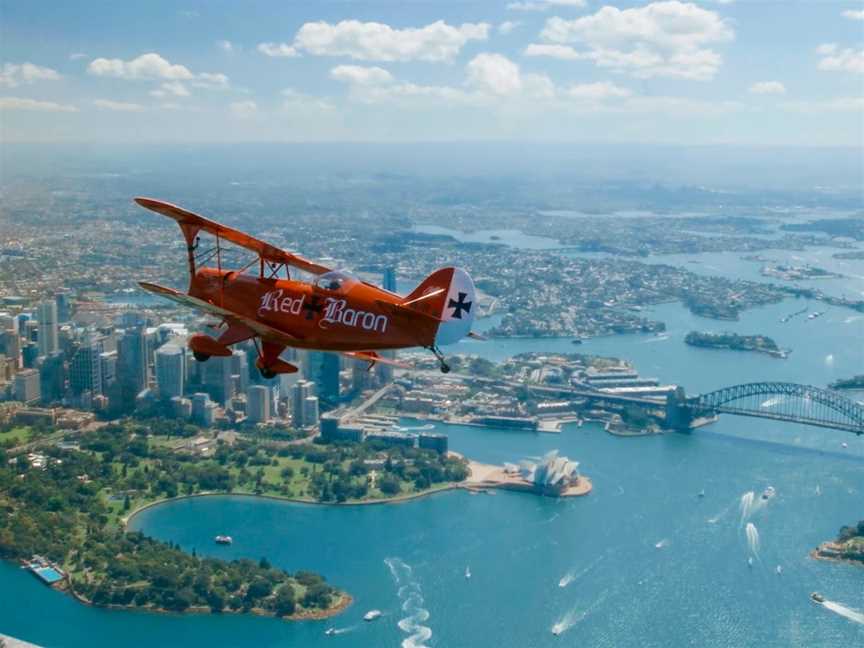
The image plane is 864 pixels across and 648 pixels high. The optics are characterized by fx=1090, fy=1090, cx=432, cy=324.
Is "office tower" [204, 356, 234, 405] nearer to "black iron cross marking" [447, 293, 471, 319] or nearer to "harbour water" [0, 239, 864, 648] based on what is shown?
"harbour water" [0, 239, 864, 648]

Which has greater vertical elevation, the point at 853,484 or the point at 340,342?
the point at 340,342

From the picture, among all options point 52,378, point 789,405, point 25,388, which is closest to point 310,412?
point 52,378

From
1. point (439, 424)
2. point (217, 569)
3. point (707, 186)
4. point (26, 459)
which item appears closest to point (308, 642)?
point (217, 569)

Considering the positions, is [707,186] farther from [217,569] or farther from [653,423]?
[217,569]

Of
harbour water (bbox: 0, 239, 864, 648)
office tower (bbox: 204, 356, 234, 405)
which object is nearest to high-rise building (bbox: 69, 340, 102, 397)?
office tower (bbox: 204, 356, 234, 405)

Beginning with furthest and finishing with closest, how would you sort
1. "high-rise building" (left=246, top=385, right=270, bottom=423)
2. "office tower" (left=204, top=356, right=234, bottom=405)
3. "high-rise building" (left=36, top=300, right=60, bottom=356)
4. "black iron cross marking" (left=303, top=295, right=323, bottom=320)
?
"high-rise building" (left=36, top=300, right=60, bottom=356) < "office tower" (left=204, top=356, right=234, bottom=405) < "high-rise building" (left=246, top=385, right=270, bottom=423) < "black iron cross marking" (left=303, top=295, right=323, bottom=320)

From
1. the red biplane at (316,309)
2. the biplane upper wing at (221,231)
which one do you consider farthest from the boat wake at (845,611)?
the biplane upper wing at (221,231)
